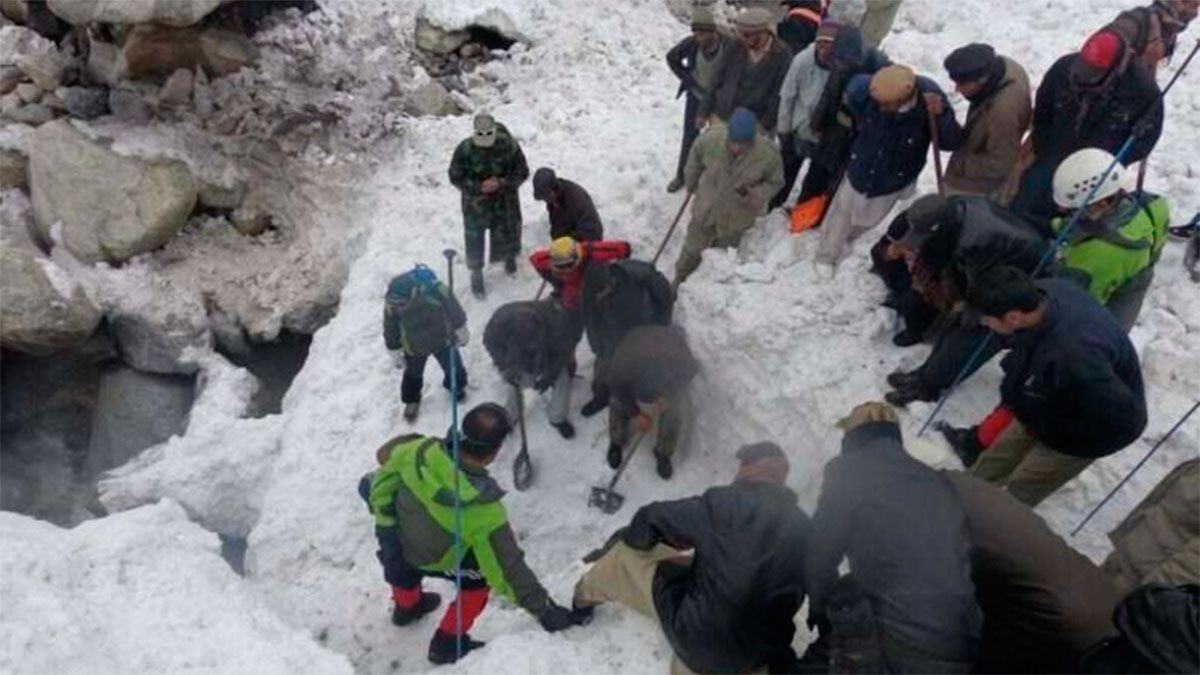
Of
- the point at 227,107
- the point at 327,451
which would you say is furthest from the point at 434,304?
the point at 227,107

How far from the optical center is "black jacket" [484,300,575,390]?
273 inches

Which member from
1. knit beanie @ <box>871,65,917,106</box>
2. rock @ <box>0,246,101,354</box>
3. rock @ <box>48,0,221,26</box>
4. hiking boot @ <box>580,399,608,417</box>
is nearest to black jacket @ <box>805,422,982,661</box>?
knit beanie @ <box>871,65,917,106</box>

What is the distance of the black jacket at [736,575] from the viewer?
4277 mm

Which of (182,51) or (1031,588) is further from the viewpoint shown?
(182,51)

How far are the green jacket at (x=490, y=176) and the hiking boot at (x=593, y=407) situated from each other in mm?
1955

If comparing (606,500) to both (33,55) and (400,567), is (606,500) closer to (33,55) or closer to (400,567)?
(400,567)

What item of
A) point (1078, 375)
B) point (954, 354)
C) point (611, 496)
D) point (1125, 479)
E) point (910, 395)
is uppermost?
point (1078, 375)

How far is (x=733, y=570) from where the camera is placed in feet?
14.0

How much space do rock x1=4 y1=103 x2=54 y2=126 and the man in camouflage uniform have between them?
5997 mm

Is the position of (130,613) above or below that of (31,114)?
below

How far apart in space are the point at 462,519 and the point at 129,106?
820 cm

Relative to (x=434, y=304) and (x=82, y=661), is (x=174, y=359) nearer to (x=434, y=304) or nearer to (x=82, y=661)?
(x=434, y=304)

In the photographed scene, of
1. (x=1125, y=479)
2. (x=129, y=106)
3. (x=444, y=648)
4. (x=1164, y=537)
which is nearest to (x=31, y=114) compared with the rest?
(x=129, y=106)

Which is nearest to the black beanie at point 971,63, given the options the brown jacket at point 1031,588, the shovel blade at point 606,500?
the brown jacket at point 1031,588
